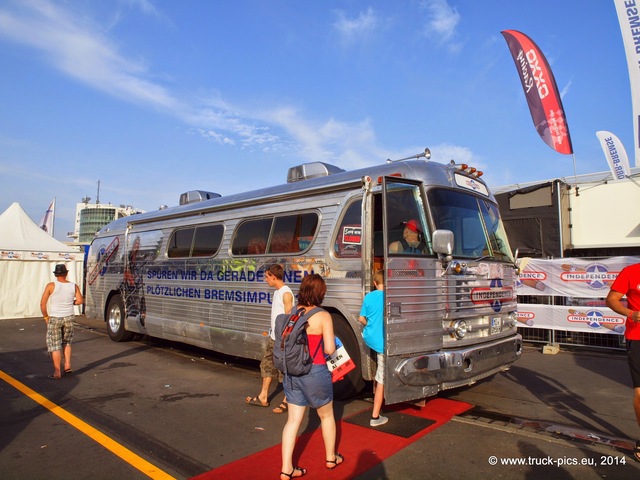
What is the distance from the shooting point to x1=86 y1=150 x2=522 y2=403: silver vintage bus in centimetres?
480

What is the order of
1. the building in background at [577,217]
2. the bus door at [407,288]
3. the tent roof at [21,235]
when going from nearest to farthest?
the bus door at [407,288] < the building in background at [577,217] < the tent roof at [21,235]

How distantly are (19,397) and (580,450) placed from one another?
6777 mm

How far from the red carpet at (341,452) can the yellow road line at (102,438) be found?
0.46 m

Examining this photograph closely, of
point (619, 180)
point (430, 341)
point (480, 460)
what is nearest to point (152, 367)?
point (430, 341)

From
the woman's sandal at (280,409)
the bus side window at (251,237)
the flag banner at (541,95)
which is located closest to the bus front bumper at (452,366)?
the woman's sandal at (280,409)

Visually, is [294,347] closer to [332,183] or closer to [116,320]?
[332,183]

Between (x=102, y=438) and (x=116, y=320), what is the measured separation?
6845 mm

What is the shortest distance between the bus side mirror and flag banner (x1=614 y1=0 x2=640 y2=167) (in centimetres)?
806

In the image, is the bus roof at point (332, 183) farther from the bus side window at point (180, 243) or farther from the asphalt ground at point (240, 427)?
the asphalt ground at point (240, 427)

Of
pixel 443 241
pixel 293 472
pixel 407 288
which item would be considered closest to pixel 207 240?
pixel 407 288

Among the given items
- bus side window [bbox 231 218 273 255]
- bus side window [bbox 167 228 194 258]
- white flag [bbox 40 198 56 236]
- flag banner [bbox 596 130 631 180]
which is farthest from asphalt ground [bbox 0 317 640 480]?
white flag [bbox 40 198 56 236]

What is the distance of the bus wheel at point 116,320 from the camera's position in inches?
417

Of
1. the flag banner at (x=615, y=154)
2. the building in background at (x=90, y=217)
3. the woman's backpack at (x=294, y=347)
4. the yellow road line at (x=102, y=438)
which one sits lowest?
the yellow road line at (x=102, y=438)

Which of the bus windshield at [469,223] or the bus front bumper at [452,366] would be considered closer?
the bus front bumper at [452,366]
